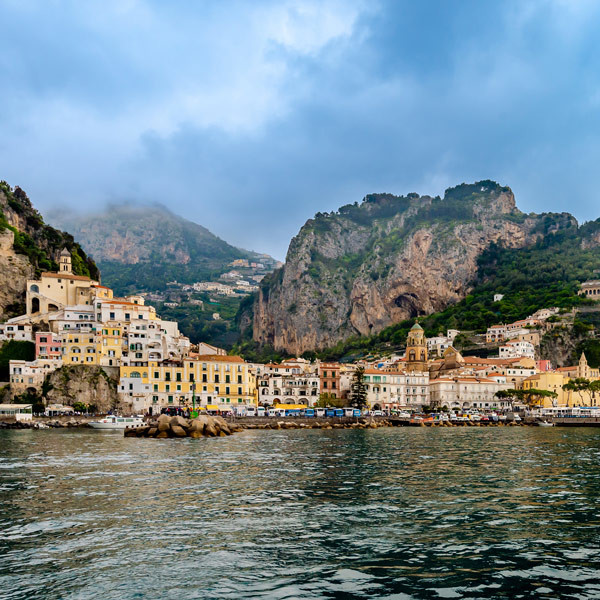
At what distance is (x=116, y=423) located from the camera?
69312 millimetres

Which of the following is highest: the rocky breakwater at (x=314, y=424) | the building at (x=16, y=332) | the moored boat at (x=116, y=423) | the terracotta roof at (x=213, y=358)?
the building at (x=16, y=332)

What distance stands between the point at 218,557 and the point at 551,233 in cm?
20336

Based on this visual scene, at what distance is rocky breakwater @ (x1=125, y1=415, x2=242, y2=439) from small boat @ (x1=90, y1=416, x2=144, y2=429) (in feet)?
29.0

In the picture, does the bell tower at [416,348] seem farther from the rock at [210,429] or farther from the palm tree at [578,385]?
the rock at [210,429]

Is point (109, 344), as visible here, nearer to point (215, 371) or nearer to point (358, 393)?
point (215, 371)

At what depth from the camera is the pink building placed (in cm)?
8219

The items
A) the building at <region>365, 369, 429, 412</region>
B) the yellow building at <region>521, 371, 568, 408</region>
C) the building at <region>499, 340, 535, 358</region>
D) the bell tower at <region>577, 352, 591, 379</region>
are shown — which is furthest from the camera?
the building at <region>499, 340, 535, 358</region>

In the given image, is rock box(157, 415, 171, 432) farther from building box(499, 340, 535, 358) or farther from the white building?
building box(499, 340, 535, 358)

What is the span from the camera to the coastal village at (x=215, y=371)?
83.4m

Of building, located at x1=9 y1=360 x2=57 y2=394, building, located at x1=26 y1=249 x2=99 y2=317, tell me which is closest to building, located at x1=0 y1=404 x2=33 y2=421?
building, located at x1=9 y1=360 x2=57 y2=394

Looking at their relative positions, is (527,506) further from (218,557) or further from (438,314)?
(438,314)

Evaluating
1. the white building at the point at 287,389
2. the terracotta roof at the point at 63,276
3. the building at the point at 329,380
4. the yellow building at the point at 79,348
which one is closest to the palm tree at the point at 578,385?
the building at the point at 329,380

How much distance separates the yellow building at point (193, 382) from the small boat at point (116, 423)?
12584 mm

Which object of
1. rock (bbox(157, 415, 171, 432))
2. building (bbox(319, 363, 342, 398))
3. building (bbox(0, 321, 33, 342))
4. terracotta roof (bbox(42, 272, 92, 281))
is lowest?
rock (bbox(157, 415, 171, 432))
